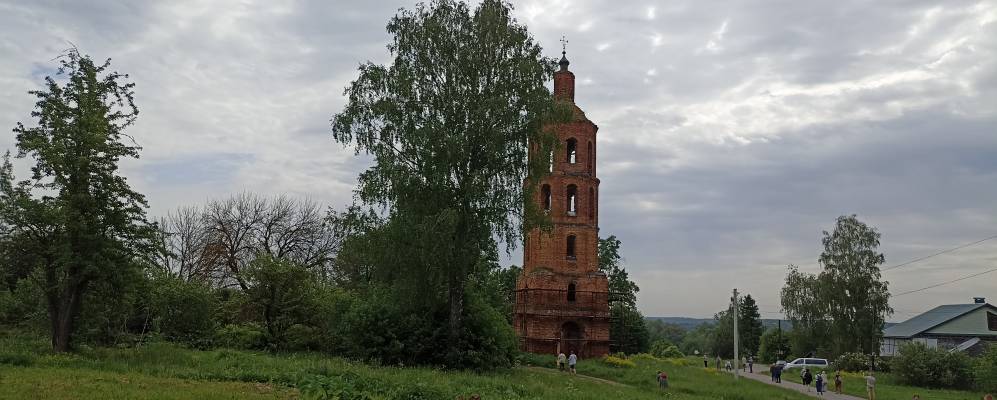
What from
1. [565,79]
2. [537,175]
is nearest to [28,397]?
[537,175]

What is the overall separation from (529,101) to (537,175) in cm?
248

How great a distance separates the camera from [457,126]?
2320 cm

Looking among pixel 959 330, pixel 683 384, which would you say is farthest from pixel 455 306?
pixel 959 330

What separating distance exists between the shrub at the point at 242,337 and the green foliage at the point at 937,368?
34.0 m

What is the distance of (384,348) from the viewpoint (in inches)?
906

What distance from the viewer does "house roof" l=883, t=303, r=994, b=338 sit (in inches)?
2306

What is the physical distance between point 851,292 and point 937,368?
1299 centimetres

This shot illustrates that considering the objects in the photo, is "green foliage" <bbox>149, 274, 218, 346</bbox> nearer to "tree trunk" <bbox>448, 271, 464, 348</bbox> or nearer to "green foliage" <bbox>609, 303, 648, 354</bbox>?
"tree trunk" <bbox>448, 271, 464, 348</bbox>

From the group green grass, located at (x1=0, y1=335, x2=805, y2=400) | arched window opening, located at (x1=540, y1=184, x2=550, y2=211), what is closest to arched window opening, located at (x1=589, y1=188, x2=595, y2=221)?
arched window opening, located at (x1=540, y1=184, x2=550, y2=211)

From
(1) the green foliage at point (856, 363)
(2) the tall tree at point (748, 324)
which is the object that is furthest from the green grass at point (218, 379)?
(2) the tall tree at point (748, 324)

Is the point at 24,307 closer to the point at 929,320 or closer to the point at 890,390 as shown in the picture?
the point at 890,390

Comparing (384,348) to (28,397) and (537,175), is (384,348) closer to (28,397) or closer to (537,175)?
(537,175)

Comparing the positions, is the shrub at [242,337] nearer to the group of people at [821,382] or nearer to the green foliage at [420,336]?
the green foliage at [420,336]

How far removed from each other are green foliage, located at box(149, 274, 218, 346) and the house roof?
55.4 m
